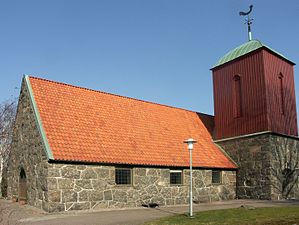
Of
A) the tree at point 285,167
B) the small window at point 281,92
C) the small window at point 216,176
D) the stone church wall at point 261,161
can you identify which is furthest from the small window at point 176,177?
the small window at point 281,92

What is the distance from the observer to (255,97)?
22375 millimetres

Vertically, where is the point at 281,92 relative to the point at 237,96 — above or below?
above

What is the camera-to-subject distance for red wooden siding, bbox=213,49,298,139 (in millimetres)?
21938

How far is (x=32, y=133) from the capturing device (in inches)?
663

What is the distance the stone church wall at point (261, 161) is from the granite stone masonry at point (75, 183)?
2.39 m

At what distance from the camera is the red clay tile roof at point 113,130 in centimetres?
1631

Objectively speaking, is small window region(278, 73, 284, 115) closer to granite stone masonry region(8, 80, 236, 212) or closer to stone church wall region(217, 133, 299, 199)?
stone church wall region(217, 133, 299, 199)

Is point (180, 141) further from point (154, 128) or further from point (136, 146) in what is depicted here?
point (136, 146)

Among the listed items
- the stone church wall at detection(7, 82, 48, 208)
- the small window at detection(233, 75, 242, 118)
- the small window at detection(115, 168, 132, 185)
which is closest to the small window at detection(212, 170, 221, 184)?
the small window at detection(233, 75, 242, 118)

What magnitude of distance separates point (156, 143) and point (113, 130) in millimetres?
2737

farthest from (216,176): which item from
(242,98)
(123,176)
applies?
(123,176)

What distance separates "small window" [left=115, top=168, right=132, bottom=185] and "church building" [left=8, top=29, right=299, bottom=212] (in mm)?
49

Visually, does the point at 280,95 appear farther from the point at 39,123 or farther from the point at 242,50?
the point at 39,123

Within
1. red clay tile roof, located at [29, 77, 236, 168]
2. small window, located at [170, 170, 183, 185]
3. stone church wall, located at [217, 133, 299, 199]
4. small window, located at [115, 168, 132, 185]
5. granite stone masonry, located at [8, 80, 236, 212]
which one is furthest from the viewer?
stone church wall, located at [217, 133, 299, 199]
